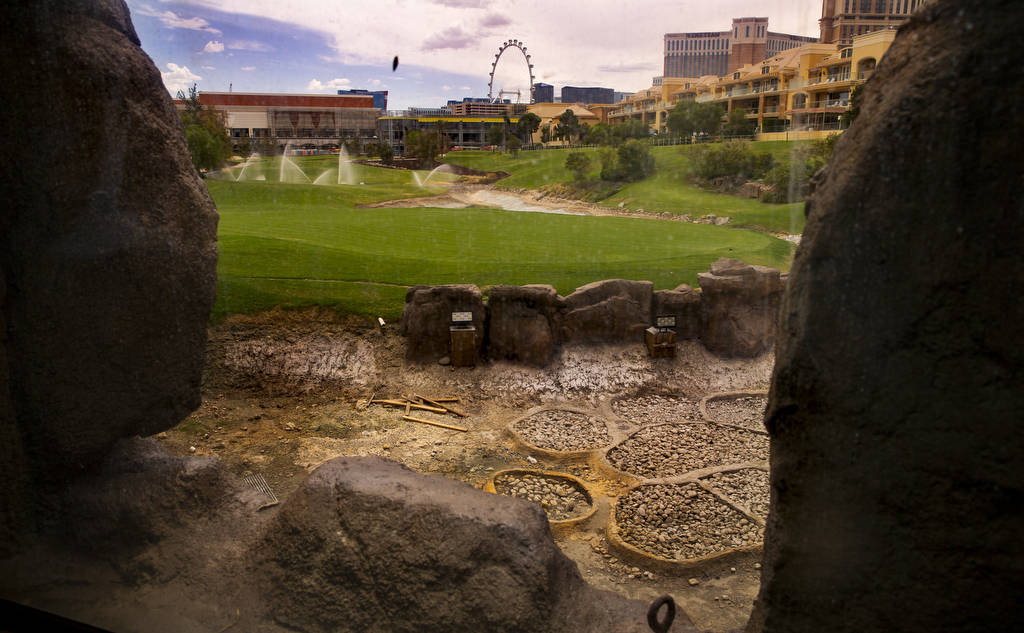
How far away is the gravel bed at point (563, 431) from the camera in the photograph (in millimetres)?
6434

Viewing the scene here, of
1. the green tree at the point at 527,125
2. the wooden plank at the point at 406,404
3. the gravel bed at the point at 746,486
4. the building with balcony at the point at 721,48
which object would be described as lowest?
the gravel bed at the point at 746,486

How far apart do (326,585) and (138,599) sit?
1.02 metres

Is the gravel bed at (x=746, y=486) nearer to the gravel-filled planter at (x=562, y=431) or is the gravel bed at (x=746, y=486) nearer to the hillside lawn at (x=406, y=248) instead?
the gravel-filled planter at (x=562, y=431)

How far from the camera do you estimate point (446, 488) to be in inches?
127

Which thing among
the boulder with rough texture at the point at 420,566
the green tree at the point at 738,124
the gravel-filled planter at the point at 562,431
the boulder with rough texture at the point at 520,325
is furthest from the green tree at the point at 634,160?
the boulder with rough texture at the point at 420,566

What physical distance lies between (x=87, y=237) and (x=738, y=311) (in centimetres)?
723

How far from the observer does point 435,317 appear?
26.7 feet

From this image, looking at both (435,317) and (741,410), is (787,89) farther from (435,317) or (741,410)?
(435,317)

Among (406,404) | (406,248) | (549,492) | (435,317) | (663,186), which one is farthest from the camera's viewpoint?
(406,248)

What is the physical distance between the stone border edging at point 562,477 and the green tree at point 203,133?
10.2 feet

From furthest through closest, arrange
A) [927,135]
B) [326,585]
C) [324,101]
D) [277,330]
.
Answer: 1. [277,330]
2. [324,101]
3. [326,585]
4. [927,135]

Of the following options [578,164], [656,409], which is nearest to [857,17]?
[656,409]

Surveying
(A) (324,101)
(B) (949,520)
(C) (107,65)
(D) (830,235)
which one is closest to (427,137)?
(A) (324,101)

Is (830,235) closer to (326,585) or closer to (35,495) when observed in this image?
(326,585)
